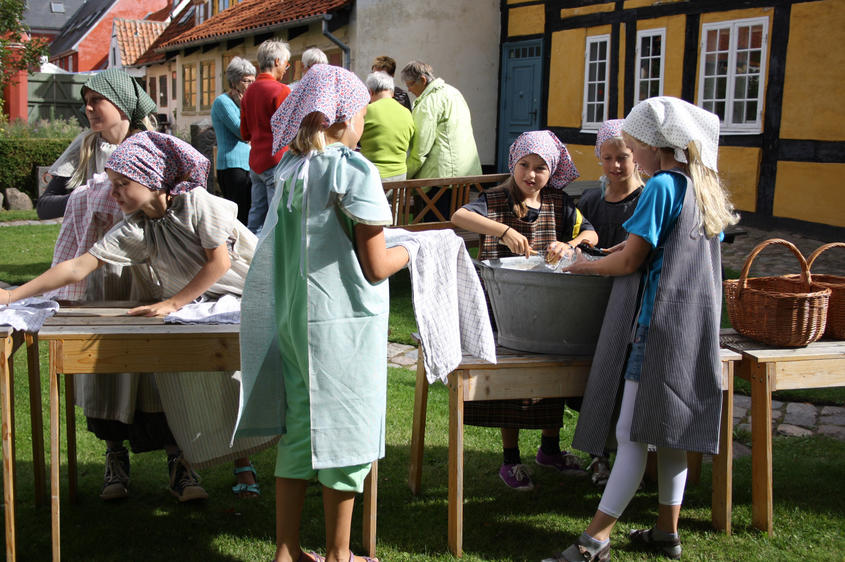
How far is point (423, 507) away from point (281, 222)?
4.86 feet

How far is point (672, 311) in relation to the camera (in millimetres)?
2863

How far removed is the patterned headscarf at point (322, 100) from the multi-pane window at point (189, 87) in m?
24.1

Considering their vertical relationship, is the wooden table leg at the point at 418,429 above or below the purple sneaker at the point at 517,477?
above

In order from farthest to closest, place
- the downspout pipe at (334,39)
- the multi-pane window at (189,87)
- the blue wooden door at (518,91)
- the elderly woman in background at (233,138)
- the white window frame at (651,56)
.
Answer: the multi-pane window at (189,87) → the downspout pipe at (334,39) → the blue wooden door at (518,91) → the white window frame at (651,56) → the elderly woman in background at (233,138)

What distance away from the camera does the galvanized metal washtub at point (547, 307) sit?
9.91 feet

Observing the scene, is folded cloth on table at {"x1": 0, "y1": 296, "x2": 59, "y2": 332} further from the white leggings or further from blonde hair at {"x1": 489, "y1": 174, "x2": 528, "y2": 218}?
the white leggings

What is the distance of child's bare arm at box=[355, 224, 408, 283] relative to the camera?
2578mm

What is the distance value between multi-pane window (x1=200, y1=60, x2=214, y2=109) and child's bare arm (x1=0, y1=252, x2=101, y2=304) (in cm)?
2192

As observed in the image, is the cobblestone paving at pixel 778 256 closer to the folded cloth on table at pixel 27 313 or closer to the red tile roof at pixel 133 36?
the folded cloth on table at pixel 27 313

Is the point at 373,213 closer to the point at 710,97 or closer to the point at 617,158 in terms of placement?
the point at 617,158

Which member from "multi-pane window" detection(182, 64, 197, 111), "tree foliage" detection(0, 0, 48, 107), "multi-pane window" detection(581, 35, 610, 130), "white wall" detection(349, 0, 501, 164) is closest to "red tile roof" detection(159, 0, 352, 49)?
"white wall" detection(349, 0, 501, 164)

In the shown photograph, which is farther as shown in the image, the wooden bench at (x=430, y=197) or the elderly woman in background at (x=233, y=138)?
the elderly woman in background at (x=233, y=138)

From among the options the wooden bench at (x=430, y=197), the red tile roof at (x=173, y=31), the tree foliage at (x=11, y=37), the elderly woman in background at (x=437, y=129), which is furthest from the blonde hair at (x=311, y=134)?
the red tile roof at (x=173, y=31)

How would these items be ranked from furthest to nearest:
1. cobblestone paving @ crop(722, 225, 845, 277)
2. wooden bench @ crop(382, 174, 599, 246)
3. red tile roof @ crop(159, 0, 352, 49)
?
red tile roof @ crop(159, 0, 352, 49)
cobblestone paving @ crop(722, 225, 845, 277)
wooden bench @ crop(382, 174, 599, 246)
